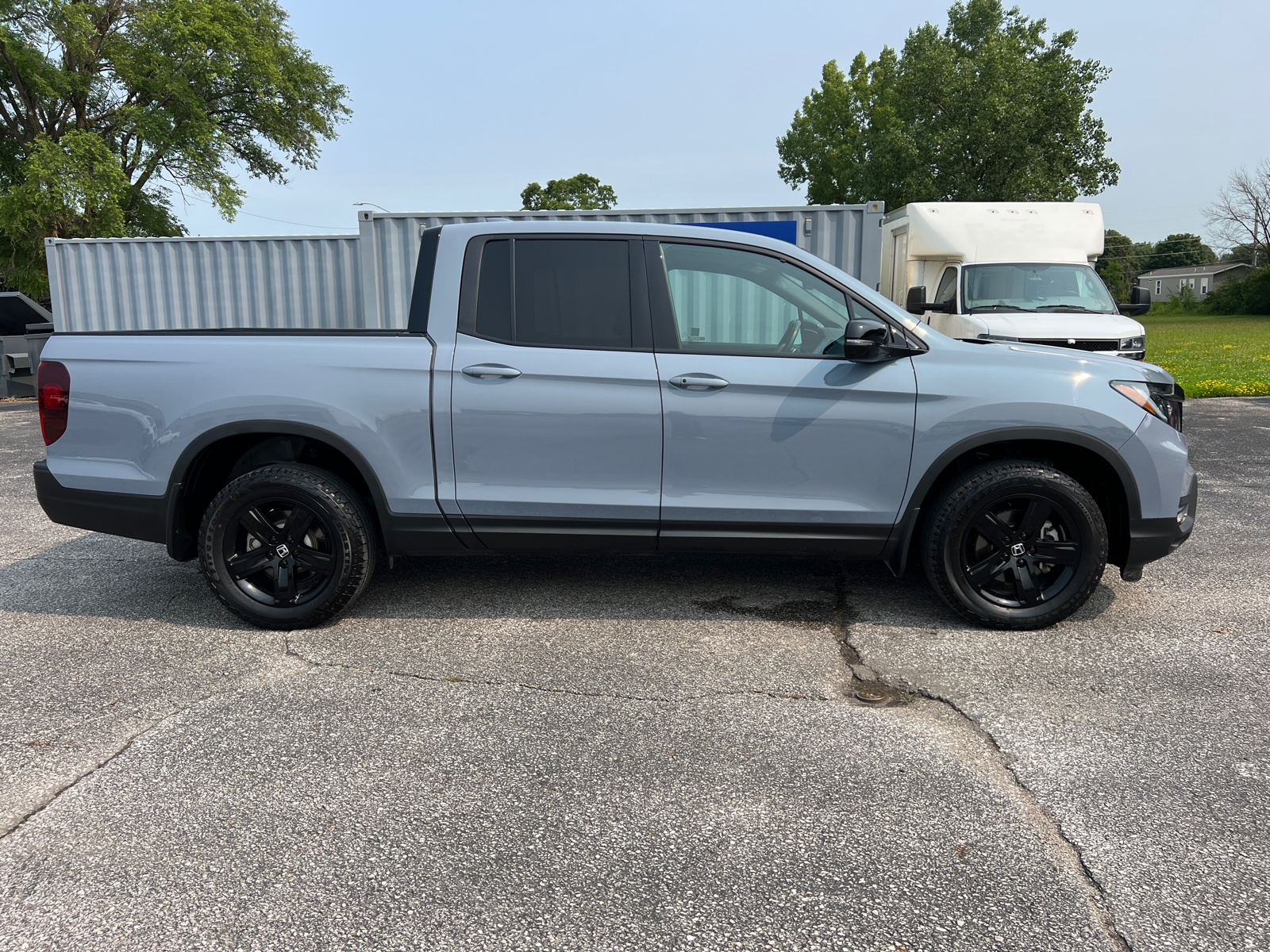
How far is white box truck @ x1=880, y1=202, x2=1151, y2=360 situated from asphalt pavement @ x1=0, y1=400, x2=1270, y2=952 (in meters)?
6.09

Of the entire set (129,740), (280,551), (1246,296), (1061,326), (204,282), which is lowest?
(129,740)

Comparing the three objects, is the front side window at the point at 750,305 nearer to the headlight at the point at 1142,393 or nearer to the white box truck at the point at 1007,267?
the headlight at the point at 1142,393

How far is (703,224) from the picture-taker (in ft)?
36.2

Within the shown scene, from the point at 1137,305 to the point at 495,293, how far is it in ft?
32.5

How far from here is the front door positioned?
421cm

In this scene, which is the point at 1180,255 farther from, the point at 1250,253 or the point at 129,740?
the point at 129,740

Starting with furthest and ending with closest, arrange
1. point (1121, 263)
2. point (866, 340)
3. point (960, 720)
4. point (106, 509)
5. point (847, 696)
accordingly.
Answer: point (1121, 263) < point (106, 509) < point (866, 340) < point (847, 696) < point (960, 720)

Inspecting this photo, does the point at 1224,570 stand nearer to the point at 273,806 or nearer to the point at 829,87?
the point at 273,806

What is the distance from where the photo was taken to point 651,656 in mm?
4105

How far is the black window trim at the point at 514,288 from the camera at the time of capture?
14.1 ft

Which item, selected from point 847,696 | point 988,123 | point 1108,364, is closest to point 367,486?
point 847,696

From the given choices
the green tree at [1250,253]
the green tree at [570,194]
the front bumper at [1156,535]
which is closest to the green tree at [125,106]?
the front bumper at [1156,535]

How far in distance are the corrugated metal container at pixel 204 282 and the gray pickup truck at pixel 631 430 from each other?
27.9 feet

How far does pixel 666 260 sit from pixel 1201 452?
7.42 m
